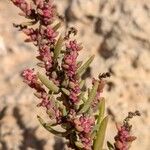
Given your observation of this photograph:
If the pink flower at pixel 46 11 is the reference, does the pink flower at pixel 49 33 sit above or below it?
below

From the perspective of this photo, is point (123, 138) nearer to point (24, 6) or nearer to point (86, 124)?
point (86, 124)

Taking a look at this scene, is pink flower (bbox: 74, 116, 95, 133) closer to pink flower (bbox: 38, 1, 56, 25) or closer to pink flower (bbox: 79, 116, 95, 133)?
pink flower (bbox: 79, 116, 95, 133)

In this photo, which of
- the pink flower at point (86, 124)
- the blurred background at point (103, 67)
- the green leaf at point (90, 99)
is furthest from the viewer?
the blurred background at point (103, 67)

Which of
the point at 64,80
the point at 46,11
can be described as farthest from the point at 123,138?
the point at 46,11

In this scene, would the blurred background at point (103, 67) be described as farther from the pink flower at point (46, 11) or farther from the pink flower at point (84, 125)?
the pink flower at point (46, 11)

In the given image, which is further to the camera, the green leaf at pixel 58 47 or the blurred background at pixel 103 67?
the blurred background at pixel 103 67

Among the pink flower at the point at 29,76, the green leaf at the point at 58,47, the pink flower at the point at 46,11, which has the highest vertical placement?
the pink flower at the point at 46,11

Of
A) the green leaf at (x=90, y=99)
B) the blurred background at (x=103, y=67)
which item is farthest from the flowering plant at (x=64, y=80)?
the blurred background at (x=103, y=67)

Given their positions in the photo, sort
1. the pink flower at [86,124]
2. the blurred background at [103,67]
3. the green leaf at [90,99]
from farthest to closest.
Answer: the blurred background at [103,67]
the green leaf at [90,99]
the pink flower at [86,124]
